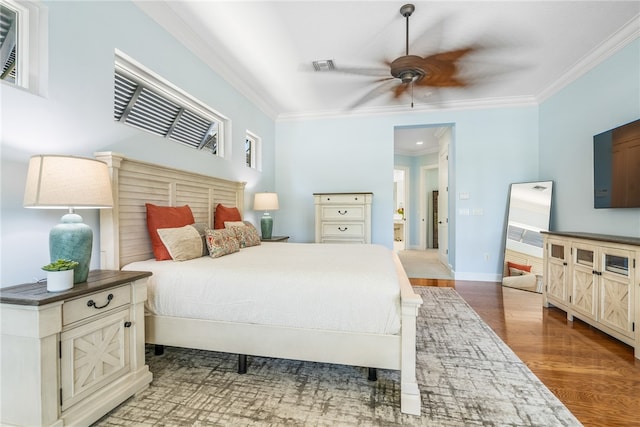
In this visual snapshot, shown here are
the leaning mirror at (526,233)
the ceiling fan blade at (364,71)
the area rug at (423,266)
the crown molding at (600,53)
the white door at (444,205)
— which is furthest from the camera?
the white door at (444,205)

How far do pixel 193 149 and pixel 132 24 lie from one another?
3.62ft

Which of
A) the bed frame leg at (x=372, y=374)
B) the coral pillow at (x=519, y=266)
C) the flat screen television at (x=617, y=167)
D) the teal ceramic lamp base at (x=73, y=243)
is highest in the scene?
the flat screen television at (x=617, y=167)

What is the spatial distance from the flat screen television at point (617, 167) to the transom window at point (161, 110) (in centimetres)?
414

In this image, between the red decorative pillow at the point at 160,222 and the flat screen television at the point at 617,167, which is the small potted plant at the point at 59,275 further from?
the flat screen television at the point at 617,167

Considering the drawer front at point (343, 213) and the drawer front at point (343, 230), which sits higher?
the drawer front at point (343, 213)

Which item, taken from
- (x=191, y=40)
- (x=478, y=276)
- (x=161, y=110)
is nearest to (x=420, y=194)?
(x=478, y=276)

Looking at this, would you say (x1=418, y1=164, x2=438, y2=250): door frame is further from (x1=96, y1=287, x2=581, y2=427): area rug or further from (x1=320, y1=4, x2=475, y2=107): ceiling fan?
(x1=96, y1=287, x2=581, y2=427): area rug

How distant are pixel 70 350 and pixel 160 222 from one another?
3.42 feet

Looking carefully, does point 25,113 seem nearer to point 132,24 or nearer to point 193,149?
point 132,24

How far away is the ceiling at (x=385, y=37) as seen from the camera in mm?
2373

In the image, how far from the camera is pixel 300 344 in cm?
166

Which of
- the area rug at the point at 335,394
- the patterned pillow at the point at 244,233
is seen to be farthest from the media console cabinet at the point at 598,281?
the patterned pillow at the point at 244,233

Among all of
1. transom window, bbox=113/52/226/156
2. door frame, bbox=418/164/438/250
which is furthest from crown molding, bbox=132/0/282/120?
door frame, bbox=418/164/438/250

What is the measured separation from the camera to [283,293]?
166 centimetres
